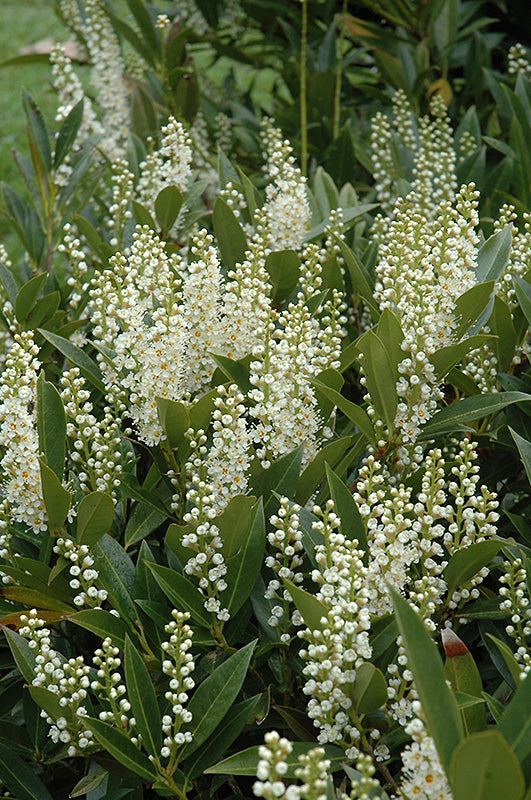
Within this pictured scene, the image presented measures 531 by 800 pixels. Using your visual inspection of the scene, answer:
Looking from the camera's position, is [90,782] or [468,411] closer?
[90,782]

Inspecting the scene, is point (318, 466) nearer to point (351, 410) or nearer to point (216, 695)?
point (351, 410)

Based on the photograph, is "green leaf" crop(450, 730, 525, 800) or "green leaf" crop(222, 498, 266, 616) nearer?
"green leaf" crop(450, 730, 525, 800)

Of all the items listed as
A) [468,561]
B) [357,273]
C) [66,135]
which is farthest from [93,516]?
[66,135]

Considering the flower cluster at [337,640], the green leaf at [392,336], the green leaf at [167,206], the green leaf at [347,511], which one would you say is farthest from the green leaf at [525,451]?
the green leaf at [167,206]

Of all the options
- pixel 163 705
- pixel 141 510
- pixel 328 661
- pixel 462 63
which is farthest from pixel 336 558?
pixel 462 63

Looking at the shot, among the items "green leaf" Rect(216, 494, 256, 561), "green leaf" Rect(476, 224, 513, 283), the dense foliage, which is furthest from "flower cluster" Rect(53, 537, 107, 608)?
"green leaf" Rect(476, 224, 513, 283)

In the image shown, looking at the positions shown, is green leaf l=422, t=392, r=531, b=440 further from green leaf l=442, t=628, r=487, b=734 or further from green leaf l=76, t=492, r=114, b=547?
green leaf l=76, t=492, r=114, b=547
